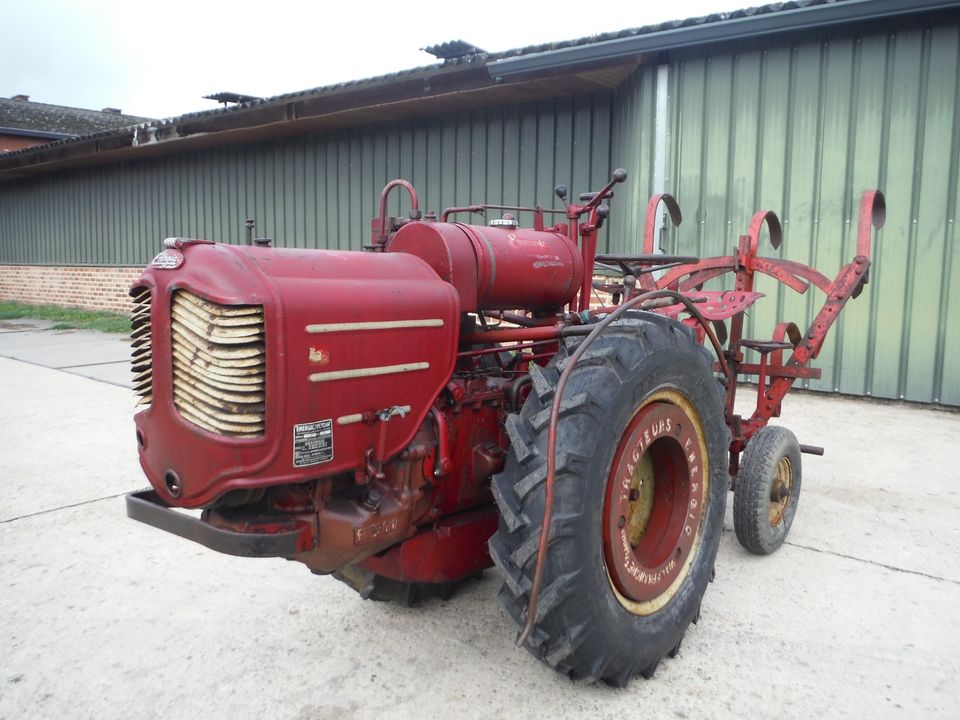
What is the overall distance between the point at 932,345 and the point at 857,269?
10.6 feet

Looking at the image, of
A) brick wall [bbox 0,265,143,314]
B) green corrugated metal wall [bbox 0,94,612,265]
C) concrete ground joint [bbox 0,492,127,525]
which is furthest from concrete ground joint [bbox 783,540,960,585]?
brick wall [bbox 0,265,143,314]

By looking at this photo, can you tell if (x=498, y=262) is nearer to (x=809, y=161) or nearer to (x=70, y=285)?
(x=809, y=161)

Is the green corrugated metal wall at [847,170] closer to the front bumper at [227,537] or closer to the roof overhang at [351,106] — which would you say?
the roof overhang at [351,106]

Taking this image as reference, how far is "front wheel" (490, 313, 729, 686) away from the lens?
7.20 ft

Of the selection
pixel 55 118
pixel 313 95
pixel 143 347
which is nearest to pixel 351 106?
pixel 313 95

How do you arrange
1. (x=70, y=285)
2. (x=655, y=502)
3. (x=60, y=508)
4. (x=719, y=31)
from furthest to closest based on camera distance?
1. (x=70, y=285)
2. (x=719, y=31)
3. (x=60, y=508)
4. (x=655, y=502)

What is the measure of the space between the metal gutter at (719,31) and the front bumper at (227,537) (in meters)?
6.02

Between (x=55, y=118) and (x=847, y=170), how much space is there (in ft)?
102

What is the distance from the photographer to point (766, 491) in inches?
133

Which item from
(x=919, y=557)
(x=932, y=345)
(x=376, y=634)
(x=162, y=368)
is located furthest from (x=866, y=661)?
(x=932, y=345)

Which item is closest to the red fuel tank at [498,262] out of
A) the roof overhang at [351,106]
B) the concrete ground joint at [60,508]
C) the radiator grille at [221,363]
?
the radiator grille at [221,363]

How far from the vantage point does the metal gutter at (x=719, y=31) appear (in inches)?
235

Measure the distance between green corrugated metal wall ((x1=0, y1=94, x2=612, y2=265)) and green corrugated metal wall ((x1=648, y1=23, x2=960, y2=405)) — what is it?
1.49m

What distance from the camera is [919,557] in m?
3.50
